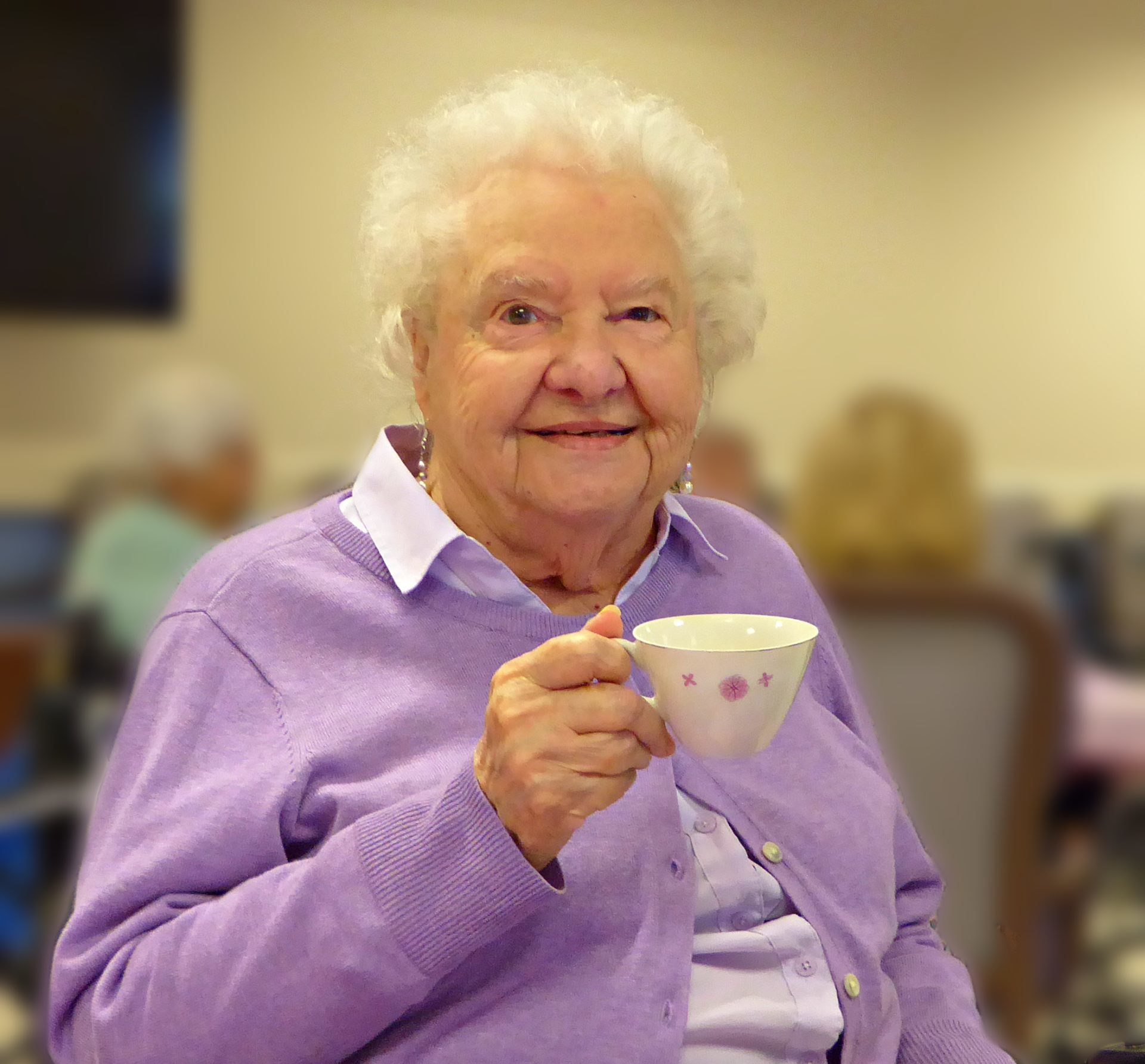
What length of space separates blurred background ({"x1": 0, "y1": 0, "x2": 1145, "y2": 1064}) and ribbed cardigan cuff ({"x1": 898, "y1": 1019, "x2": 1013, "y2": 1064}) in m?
0.31

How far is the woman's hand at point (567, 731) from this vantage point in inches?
31.1

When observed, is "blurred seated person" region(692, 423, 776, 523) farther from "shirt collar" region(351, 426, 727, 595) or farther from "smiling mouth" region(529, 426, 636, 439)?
"smiling mouth" region(529, 426, 636, 439)

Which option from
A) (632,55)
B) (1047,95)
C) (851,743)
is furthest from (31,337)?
(1047,95)

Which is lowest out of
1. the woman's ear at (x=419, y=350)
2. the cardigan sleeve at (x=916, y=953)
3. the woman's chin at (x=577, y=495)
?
the cardigan sleeve at (x=916, y=953)

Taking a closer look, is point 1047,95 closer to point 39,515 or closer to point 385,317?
point 385,317

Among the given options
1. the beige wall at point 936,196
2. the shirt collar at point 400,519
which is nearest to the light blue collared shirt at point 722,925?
the shirt collar at point 400,519

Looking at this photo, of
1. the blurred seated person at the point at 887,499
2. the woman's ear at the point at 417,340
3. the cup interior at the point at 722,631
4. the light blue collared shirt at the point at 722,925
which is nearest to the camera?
the cup interior at the point at 722,631

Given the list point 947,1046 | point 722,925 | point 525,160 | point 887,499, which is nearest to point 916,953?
point 947,1046

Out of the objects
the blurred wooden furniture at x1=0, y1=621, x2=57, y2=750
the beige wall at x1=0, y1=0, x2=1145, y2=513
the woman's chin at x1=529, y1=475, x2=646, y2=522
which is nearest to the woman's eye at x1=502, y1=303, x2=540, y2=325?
the woman's chin at x1=529, y1=475, x2=646, y2=522

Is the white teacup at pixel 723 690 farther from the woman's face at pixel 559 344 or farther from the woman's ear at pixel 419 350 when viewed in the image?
the woman's ear at pixel 419 350

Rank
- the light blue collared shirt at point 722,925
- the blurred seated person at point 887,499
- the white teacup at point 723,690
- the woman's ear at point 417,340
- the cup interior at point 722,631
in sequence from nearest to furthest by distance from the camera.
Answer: the white teacup at point 723,690, the cup interior at point 722,631, the light blue collared shirt at point 722,925, the woman's ear at point 417,340, the blurred seated person at point 887,499

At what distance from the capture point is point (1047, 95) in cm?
143

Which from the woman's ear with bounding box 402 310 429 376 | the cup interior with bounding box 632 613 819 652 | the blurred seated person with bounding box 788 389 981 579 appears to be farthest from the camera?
the blurred seated person with bounding box 788 389 981 579

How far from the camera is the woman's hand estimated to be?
79 cm
